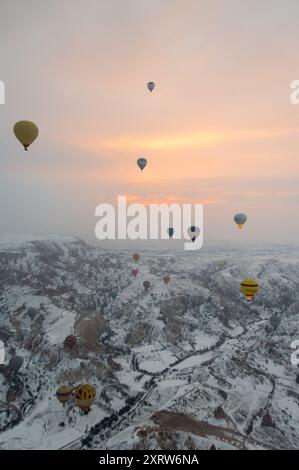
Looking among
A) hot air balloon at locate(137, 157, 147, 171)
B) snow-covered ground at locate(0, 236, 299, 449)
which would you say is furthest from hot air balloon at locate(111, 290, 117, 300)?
hot air balloon at locate(137, 157, 147, 171)

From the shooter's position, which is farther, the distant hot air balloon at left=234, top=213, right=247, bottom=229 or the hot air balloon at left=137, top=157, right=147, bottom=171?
the distant hot air balloon at left=234, top=213, right=247, bottom=229

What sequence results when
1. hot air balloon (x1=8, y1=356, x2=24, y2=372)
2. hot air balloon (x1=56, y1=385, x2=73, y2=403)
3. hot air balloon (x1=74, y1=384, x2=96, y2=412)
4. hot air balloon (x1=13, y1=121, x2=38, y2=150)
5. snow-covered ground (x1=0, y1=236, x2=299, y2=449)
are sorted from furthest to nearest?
hot air balloon (x1=8, y1=356, x2=24, y2=372) → hot air balloon (x1=56, y1=385, x2=73, y2=403) → hot air balloon (x1=74, y1=384, x2=96, y2=412) → snow-covered ground (x1=0, y1=236, x2=299, y2=449) → hot air balloon (x1=13, y1=121, x2=38, y2=150)

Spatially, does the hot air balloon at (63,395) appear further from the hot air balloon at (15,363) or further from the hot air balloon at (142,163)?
the hot air balloon at (142,163)

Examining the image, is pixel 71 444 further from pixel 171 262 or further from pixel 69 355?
pixel 171 262

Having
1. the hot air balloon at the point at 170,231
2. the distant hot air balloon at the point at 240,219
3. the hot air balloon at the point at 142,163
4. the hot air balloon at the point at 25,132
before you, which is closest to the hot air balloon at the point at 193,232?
the hot air balloon at the point at 170,231

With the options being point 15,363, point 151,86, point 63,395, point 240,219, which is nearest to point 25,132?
point 151,86

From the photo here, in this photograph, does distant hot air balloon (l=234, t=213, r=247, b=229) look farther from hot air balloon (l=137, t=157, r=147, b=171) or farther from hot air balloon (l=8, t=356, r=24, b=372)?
hot air balloon (l=8, t=356, r=24, b=372)
